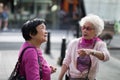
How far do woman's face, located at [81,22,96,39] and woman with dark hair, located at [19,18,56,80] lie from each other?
776 mm

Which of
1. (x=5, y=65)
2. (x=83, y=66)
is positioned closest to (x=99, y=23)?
(x=83, y=66)

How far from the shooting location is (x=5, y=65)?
11.0m

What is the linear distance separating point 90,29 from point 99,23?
127mm

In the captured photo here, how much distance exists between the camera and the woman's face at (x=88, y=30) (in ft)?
13.9

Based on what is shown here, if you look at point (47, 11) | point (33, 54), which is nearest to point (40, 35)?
Answer: point (33, 54)

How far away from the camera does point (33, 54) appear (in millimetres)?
3387

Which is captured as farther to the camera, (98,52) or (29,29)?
(98,52)

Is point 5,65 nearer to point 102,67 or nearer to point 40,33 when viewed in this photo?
point 102,67

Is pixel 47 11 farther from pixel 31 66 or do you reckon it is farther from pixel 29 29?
pixel 31 66

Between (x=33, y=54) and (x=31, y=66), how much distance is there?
0.38ft

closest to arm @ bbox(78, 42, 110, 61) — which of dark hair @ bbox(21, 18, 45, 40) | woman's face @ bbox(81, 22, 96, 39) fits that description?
woman's face @ bbox(81, 22, 96, 39)

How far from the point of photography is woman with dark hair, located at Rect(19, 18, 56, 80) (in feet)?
11.0

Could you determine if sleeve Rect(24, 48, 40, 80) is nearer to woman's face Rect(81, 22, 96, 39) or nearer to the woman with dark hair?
the woman with dark hair

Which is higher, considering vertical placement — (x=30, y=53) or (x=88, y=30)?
(x=88, y=30)
